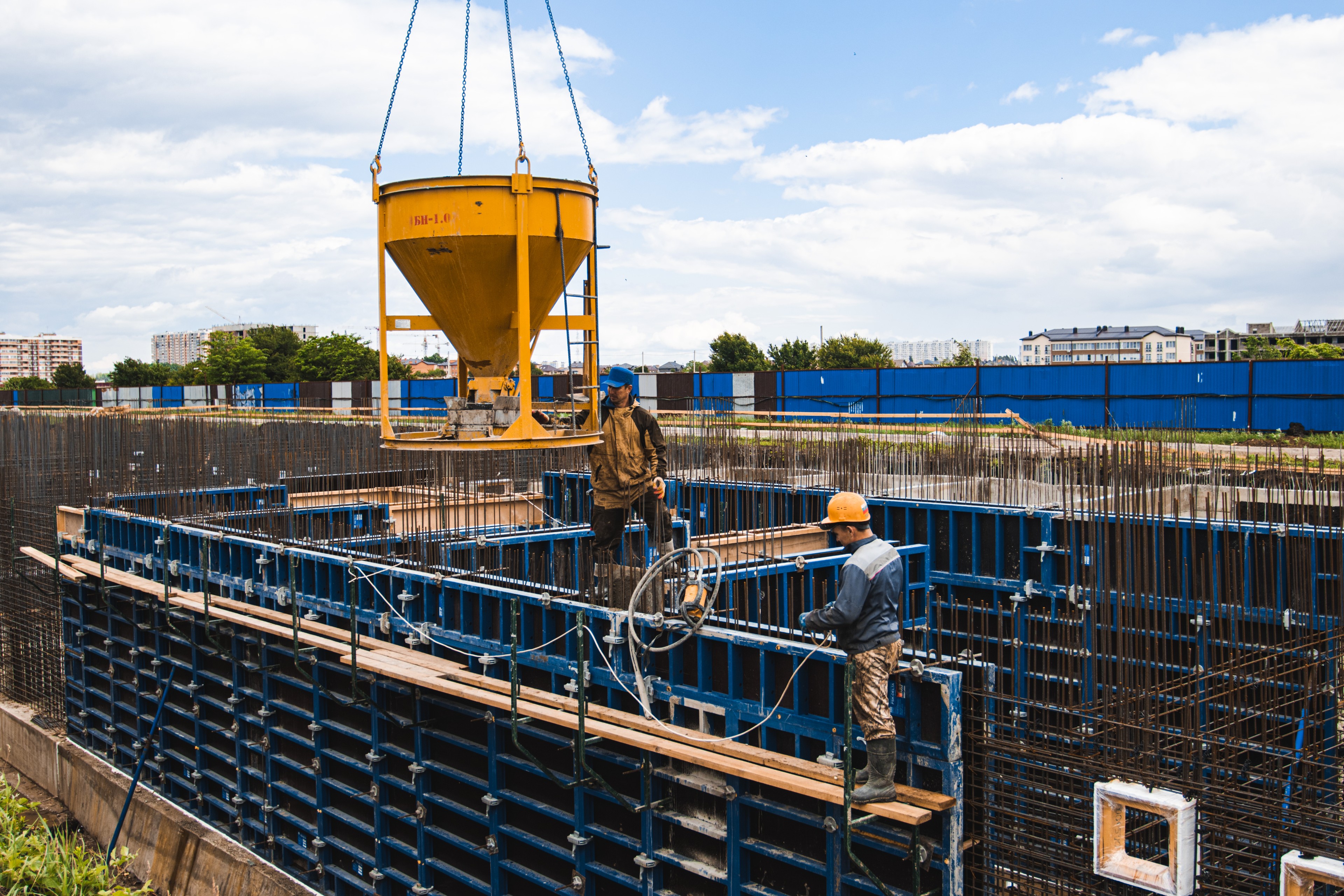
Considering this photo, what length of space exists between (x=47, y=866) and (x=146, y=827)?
258 cm

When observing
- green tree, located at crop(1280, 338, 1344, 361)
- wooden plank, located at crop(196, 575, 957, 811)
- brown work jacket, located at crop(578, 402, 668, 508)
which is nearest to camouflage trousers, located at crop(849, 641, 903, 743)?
wooden plank, located at crop(196, 575, 957, 811)

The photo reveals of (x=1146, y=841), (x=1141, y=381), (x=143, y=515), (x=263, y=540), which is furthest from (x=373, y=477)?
(x=1141, y=381)

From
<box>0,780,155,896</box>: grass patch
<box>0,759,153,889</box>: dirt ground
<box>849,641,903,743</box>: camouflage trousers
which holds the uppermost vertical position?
<box>849,641,903,743</box>: camouflage trousers

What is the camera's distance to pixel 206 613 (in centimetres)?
1101

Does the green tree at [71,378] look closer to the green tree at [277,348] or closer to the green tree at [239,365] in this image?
the green tree at [239,365]

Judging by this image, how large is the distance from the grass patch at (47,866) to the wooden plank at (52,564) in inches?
119

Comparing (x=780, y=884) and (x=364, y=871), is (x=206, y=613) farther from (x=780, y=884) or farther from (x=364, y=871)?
(x=780, y=884)

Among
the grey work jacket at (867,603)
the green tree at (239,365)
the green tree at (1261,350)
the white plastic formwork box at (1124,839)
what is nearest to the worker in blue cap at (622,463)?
the grey work jacket at (867,603)

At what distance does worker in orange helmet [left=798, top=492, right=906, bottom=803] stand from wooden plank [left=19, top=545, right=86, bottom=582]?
486 inches

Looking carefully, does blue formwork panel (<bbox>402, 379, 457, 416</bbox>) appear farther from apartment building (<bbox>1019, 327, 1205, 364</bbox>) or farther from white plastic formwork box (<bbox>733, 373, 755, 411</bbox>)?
apartment building (<bbox>1019, 327, 1205, 364</bbox>)

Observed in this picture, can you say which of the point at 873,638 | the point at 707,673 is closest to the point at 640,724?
the point at 707,673

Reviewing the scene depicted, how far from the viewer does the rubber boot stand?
5.77 meters

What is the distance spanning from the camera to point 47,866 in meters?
10.1

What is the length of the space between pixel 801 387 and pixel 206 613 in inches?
1455
